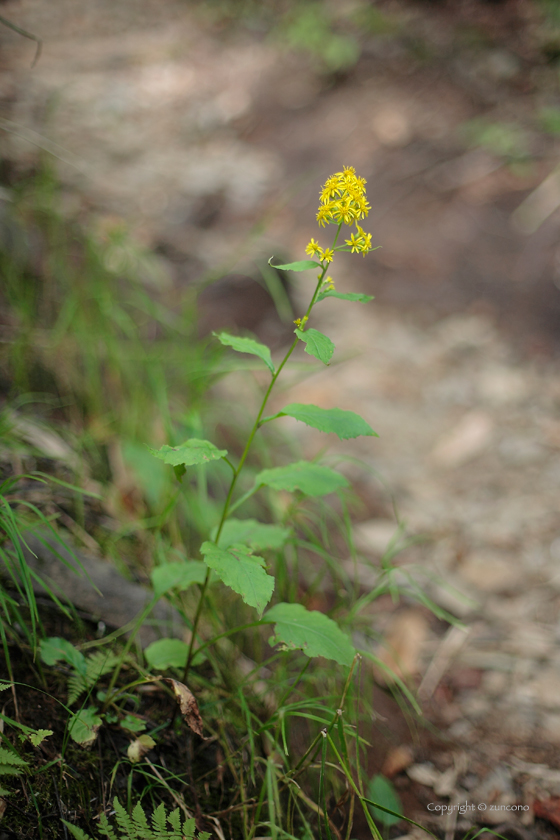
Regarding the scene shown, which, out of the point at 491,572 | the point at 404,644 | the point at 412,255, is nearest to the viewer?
the point at 404,644

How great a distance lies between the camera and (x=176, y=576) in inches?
39.0

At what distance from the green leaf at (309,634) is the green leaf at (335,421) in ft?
1.20

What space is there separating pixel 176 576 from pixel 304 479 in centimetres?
36

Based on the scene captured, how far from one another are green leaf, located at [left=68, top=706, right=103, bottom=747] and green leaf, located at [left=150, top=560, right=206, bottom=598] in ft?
0.78

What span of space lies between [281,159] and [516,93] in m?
1.78

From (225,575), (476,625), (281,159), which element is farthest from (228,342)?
(281,159)

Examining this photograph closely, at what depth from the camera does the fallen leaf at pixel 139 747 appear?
0.86 m

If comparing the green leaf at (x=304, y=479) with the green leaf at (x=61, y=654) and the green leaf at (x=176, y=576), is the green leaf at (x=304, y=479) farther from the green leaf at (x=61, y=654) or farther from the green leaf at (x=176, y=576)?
the green leaf at (x=61, y=654)

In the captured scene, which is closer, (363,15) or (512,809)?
(512,809)

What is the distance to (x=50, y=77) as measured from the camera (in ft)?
11.5

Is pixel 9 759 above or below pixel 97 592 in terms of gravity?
below

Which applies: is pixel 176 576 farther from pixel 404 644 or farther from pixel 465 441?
pixel 465 441

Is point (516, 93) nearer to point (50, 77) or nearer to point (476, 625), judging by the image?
point (50, 77)

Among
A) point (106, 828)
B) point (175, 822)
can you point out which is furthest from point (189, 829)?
point (106, 828)
